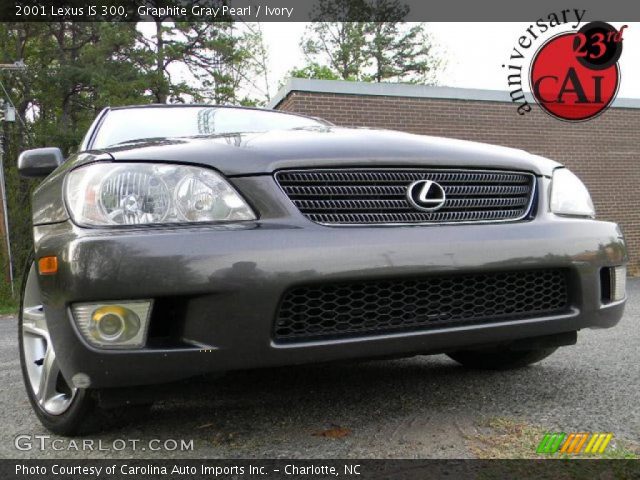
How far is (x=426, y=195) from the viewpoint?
1.88 meters

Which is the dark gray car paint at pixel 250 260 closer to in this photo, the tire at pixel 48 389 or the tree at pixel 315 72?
the tire at pixel 48 389

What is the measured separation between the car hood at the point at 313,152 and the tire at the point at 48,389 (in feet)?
2.19

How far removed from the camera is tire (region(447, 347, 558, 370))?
8.69 feet

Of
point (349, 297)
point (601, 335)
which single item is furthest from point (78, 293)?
point (601, 335)

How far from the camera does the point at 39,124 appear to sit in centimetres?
2244

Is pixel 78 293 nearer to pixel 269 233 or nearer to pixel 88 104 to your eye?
pixel 269 233

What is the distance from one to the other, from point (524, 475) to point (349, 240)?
0.78 meters

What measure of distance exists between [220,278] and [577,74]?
10306 millimetres

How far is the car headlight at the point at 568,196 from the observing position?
2.17m

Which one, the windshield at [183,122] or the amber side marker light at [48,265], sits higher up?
the windshield at [183,122]

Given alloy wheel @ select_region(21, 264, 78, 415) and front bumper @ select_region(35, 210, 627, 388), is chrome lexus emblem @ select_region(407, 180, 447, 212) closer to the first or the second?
front bumper @ select_region(35, 210, 627, 388)

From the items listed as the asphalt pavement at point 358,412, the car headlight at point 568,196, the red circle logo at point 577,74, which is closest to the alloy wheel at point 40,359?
the asphalt pavement at point 358,412

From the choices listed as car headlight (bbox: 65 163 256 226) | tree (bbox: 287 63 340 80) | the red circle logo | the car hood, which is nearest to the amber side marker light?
car headlight (bbox: 65 163 256 226)

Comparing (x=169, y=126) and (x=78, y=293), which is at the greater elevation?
(x=169, y=126)
